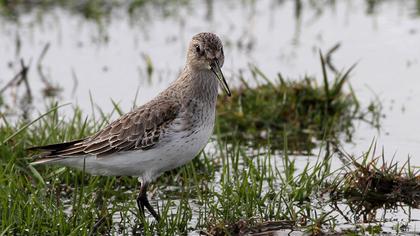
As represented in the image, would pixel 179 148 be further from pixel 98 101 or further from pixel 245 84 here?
pixel 98 101

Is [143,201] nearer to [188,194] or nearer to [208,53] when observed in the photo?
[188,194]

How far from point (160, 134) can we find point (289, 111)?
3.40 meters

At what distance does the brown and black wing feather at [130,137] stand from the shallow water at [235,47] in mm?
2955

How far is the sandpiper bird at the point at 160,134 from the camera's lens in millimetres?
7602

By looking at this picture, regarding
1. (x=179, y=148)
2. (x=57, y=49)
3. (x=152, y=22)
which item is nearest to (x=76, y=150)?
(x=179, y=148)

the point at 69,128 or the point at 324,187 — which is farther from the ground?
the point at 69,128

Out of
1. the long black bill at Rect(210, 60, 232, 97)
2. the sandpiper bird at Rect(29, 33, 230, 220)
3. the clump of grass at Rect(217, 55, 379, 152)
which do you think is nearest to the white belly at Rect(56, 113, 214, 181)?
the sandpiper bird at Rect(29, 33, 230, 220)

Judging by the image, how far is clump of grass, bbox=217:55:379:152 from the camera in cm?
1061

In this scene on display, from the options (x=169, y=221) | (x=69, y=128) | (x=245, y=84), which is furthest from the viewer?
(x=245, y=84)

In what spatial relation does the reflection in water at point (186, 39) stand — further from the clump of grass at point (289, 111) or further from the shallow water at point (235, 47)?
the clump of grass at point (289, 111)

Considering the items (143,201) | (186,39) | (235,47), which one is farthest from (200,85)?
(186,39)

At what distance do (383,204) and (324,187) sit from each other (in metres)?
0.55

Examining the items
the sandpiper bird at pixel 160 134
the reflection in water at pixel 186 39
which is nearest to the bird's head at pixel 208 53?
the sandpiper bird at pixel 160 134

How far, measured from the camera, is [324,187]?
830 cm
